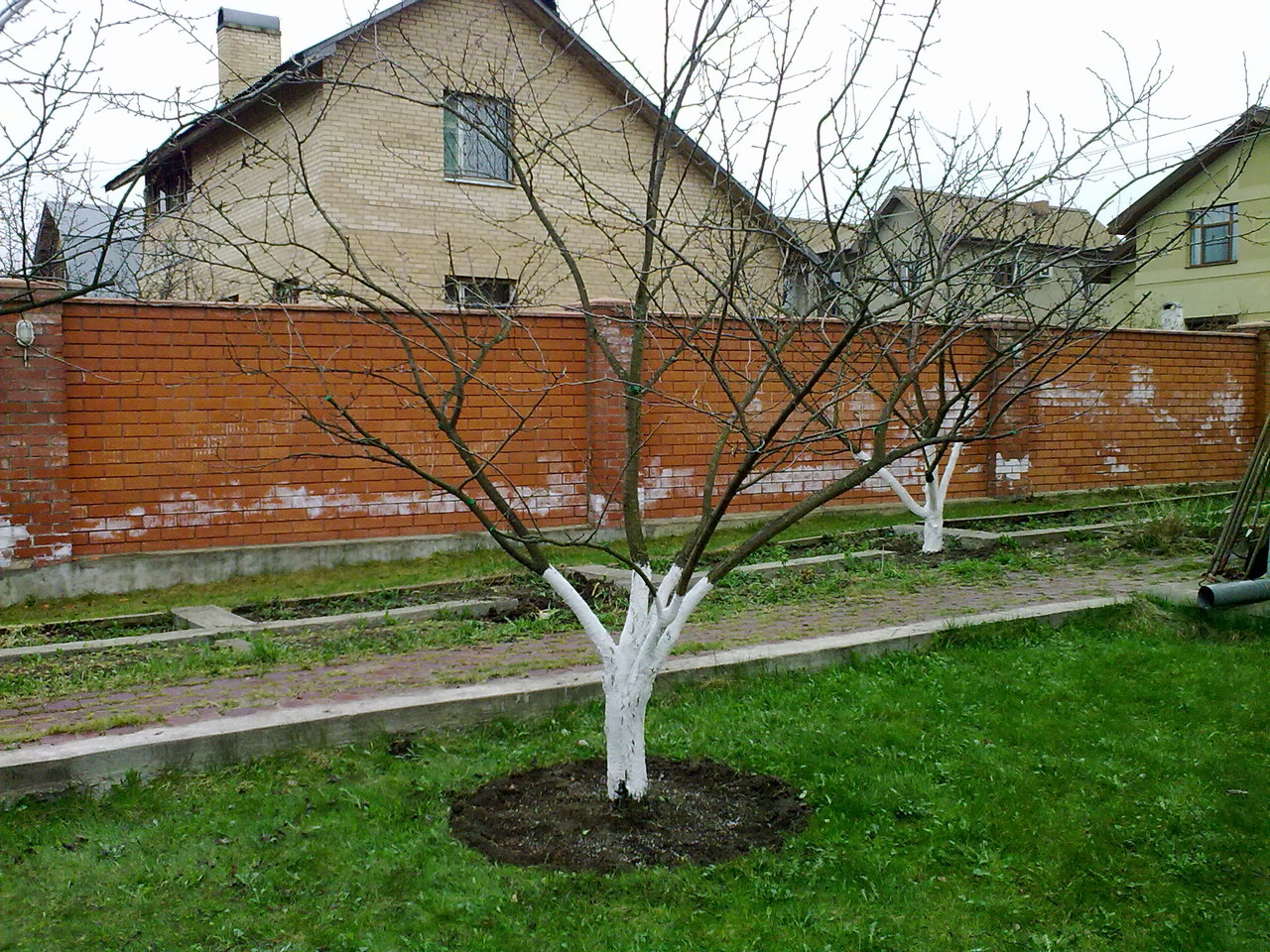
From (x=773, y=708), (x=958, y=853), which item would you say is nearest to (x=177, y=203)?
(x=773, y=708)

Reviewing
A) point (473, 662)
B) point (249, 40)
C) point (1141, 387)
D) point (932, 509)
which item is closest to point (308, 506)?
point (473, 662)

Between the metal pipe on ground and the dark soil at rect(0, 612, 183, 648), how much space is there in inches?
266

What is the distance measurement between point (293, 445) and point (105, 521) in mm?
1697

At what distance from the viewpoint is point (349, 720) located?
4961 mm

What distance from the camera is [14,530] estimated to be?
9.41m

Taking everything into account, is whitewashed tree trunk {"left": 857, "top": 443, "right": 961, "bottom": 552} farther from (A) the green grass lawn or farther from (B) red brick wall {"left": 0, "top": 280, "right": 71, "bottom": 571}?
(B) red brick wall {"left": 0, "top": 280, "right": 71, "bottom": 571}

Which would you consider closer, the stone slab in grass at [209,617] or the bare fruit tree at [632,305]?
the bare fruit tree at [632,305]

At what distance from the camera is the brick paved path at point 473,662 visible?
5.31 metres

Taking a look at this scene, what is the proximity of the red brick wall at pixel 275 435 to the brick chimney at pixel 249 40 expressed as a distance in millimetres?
11126

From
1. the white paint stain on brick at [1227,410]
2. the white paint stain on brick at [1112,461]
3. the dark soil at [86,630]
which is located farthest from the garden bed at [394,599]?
the white paint stain on brick at [1227,410]

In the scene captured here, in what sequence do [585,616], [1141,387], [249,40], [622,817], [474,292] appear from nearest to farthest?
1. [622,817]
2. [585,616]
3. [474,292]
4. [1141,387]
5. [249,40]

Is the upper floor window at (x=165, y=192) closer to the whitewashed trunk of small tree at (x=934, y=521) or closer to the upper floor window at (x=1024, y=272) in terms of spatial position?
the upper floor window at (x=1024, y=272)

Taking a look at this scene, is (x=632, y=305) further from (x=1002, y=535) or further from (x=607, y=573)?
(x=1002, y=535)

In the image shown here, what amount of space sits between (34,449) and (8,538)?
0.74m
